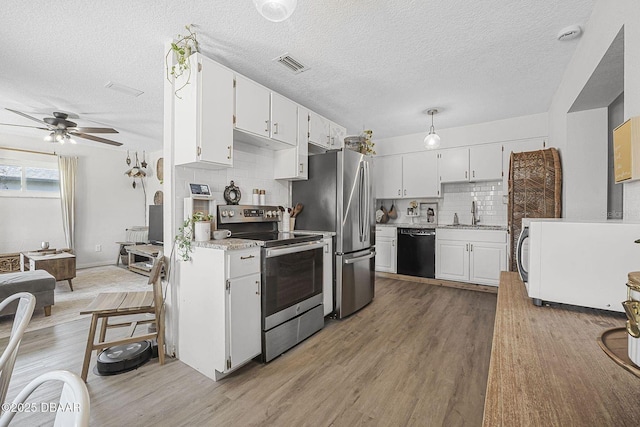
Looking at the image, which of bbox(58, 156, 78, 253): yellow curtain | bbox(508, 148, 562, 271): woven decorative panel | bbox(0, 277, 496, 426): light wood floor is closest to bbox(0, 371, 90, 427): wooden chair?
bbox(0, 277, 496, 426): light wood floor

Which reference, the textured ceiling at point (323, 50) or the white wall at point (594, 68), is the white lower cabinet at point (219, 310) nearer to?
the textured ceiling at point (323, 50)

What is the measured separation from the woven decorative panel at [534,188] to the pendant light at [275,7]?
2.70 meters

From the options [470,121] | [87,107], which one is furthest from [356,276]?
[87,107]

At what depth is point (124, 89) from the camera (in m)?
3.20

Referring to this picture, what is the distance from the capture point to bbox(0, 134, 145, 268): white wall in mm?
4984

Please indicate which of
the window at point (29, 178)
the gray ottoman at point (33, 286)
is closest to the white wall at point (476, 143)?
the gray ottoman at point (33, 286)

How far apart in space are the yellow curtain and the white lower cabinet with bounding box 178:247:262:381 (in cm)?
493

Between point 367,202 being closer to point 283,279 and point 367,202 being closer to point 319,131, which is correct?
point 319,131

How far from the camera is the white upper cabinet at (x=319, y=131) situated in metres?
3.27

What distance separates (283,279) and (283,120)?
5.19 ft

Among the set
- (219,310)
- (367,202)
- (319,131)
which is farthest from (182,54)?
(367,202)

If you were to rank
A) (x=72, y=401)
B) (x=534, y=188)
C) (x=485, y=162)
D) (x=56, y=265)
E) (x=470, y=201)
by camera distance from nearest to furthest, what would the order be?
1. (x=72, y=401)
2. (x=534, y=188)
3. (x=56, y=265)
4. (x=485, y=162)
5. (x=470, y=201)

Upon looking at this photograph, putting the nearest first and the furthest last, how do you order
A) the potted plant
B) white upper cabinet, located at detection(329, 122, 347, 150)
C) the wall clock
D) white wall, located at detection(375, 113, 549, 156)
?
1. the potted plant
2. the wall clock
3. white upper cabinet, located at detection(329, 122, 347, 150)
4. white wall, located at detection(375, 113, 549, 156)

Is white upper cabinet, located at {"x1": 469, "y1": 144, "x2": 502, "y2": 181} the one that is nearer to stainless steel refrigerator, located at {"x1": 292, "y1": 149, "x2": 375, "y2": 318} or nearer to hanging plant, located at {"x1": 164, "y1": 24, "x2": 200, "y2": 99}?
stainless steel refrigerator, located at {"x1": 292, "y1": 149, "x2": 375, "y2": 318}
